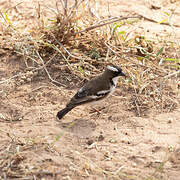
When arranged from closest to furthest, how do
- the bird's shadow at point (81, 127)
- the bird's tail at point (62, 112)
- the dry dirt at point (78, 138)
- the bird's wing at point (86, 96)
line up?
the dry dirt at point (78, 138)
the bird's shadow at point (81, 127)
the bird's tail at point (62, 112)
the bird's wing at point (86, 96)

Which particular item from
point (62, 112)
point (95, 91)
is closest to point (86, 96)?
point (95, 91)

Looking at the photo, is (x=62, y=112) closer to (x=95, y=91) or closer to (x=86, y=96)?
(x=86, y=96)

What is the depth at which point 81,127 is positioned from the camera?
516cm

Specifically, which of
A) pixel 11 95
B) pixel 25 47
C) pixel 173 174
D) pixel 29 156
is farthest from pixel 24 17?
pixel 173 174

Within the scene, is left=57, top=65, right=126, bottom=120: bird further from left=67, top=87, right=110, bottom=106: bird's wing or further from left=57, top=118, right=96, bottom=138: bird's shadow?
left=57, top=118, right=96, bottom=138: bird's shadow

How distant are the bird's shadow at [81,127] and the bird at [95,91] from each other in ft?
0.73

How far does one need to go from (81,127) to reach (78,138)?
0.34 m

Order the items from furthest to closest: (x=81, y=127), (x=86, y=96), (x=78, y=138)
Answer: (x=86, y=96)
(x=81, y=127)
(x=78, y=138)

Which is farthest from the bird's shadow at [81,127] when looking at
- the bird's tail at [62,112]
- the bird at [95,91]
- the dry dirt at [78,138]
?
the bird at [95,91]

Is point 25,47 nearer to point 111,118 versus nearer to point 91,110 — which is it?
point 91,110

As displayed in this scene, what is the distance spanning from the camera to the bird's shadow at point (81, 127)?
5.00 meters

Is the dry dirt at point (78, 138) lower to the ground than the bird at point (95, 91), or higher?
lower

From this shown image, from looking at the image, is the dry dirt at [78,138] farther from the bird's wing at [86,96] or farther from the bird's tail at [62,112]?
the bird's wing at [86,96]

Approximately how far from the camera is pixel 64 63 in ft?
21.5
